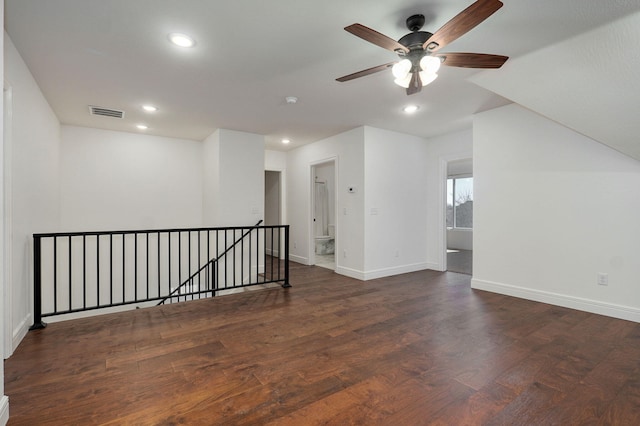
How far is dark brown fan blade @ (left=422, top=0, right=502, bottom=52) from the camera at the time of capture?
1612 mm

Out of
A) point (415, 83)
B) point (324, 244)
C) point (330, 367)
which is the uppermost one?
point (415, 83)

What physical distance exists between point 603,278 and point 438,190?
9.11 ft

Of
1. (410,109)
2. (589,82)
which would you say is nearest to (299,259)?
(410,109)

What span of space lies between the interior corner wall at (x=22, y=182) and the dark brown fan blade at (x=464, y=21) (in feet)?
10.9

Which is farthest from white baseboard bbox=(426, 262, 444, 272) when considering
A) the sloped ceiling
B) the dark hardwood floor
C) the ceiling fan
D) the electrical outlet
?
the ceiling fan

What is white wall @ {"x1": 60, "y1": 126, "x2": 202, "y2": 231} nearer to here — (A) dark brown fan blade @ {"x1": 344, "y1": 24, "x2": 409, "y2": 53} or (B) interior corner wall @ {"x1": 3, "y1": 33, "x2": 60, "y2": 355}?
(B) interior corner wall @ {"x1": 3, "y1": 33, "x2": 60, "y2": 355}

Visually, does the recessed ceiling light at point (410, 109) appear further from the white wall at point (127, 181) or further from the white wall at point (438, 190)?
the white wall at point (127, 181)

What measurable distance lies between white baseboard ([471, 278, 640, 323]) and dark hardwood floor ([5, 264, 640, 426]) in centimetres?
15

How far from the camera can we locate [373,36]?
1910 mm

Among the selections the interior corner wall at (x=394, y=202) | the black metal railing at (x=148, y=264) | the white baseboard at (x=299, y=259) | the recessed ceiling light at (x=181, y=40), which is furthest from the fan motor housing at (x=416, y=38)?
the white baseboard at (x=299, y=259)

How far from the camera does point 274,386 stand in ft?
6.49

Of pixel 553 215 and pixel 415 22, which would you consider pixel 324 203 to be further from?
pixel 415 22

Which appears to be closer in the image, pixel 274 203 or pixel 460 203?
pixel 274 203

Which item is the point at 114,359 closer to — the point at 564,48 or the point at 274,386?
the point at 274,386
